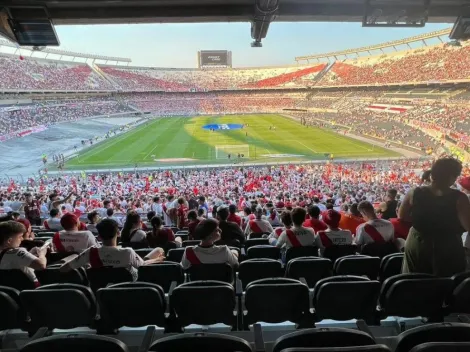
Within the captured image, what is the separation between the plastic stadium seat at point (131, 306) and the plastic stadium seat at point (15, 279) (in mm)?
1085

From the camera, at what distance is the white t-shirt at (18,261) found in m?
3.89

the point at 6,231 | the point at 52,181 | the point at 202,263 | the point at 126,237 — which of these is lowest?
the point at 52,181

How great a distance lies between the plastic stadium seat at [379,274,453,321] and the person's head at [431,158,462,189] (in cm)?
71

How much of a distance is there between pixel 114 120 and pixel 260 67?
55210 millimetres

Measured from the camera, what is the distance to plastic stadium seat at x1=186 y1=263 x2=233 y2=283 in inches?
155

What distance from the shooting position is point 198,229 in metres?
3.95

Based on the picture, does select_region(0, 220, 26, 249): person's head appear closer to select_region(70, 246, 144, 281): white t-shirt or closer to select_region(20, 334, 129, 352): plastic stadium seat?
select_region(70, 246, 144, 281): white t-shirt

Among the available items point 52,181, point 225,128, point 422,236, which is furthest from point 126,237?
point 225,128

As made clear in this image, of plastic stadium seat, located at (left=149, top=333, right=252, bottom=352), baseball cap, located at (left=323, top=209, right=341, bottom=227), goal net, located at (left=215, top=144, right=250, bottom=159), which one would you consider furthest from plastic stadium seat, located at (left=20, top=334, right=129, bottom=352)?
goal net, located at (left=215, top=144, right=250, bottom=159)

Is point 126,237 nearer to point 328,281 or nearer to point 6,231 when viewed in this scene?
point 6,231

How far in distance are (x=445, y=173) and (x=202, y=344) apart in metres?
2.29

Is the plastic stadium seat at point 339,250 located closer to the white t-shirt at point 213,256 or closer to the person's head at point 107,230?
the white t-shirt at point 213,256

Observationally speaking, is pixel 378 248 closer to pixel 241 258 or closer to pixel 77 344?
pixel 241 258

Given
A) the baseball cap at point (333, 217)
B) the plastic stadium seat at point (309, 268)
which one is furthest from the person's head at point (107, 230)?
the baseball cap at point (333, 217)
